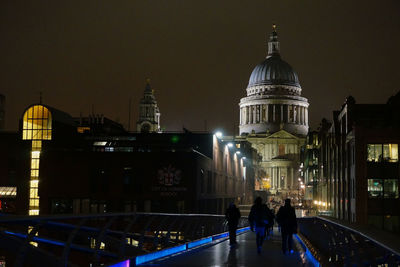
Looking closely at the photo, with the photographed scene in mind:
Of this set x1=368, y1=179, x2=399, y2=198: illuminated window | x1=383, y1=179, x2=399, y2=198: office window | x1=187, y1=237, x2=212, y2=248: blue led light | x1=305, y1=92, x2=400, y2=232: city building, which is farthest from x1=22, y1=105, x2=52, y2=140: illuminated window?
x1=187, y1=237, x2=212, y2=248: blue led light

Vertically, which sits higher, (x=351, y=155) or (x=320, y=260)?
(x=351, y=155)

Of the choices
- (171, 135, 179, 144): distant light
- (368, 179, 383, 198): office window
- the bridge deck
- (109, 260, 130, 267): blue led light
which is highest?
(171, 135, 179, 144): distant light

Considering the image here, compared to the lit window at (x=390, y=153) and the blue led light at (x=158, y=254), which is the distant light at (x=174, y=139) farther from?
the blue led light at (x=158, y=254)

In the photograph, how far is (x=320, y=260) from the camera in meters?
19.2

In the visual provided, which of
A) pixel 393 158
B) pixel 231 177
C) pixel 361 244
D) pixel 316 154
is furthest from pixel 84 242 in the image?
pixel 316 154

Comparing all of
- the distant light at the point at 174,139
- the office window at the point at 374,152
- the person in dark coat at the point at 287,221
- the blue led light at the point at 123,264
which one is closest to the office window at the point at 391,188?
the office window at the point at 374,152

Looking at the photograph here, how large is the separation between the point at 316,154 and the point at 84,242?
318 feet

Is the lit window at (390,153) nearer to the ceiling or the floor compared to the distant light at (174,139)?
nearer to the floor

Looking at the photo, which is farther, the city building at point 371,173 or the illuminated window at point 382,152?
the illuminated window at point 382,152

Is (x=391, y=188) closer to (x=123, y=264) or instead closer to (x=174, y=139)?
(x=174, y=139)

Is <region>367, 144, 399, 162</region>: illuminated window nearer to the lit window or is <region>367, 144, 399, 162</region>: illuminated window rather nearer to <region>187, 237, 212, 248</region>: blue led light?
the lit window

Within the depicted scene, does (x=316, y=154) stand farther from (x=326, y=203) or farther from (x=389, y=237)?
(x=389, y=237)

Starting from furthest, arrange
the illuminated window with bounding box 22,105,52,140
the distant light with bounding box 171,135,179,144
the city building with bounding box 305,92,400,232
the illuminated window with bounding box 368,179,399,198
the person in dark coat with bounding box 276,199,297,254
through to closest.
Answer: the distant light with bounding box 171,135,179,144 < the illuminated window with bounding box 22,105,52,140 < the illuminated window with bounding box 368,179,399,198 < the city building with bounding box 305,92,400,232 < the person in dark coat with bounding box 276,199,297,254

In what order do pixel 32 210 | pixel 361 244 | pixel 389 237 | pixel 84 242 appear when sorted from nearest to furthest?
pixel 389 237 → pixel 361 244 → pixel 84 242 → pixel 32 210
